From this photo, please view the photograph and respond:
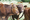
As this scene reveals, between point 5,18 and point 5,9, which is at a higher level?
point 5,9

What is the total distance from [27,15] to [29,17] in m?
0.03

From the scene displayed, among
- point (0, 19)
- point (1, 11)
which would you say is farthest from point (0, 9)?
point (0, 19)

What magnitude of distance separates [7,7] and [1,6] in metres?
0.06

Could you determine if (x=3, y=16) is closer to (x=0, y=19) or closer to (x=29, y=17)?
(x=0, y=19)

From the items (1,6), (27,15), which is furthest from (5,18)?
(27,15)

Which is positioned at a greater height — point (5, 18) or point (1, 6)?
point (1, 6)

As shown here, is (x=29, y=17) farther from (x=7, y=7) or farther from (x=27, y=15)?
(x=7, y=7)

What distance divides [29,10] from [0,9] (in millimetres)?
312

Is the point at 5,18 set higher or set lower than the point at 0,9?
lower

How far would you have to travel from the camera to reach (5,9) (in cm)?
64

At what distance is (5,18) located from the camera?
0.68m

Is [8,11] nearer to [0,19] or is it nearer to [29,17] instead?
[0,19]

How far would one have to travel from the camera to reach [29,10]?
0.66m

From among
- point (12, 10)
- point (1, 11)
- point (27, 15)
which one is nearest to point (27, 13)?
point (27, 15)
